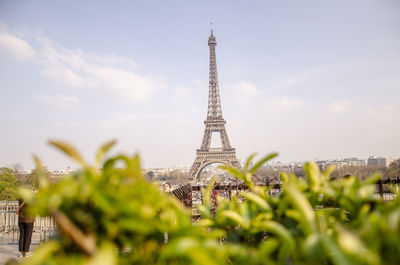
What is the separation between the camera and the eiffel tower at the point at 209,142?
40.8 meters

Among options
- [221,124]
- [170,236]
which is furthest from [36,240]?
[221,124]

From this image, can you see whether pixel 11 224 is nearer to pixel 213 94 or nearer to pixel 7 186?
pixel 7 186

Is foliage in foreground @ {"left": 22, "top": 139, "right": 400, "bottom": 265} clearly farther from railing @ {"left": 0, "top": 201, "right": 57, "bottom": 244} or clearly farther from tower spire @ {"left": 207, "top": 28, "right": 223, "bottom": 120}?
tower spire @ {"left": 207, "top": 28, "right": 223, "bottom": 120}

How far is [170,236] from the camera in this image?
2.77 feet

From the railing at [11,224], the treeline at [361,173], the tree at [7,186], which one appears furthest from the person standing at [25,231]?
the tree at [7,186]

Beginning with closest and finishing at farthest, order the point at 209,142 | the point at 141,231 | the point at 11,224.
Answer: the point at 141,231, the point at 11,224, the point at 209,142

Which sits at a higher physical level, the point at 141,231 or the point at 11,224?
the point at 141,231

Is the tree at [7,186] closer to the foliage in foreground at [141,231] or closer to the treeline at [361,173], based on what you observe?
the treeline at [361,173]

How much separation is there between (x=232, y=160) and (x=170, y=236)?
40.3m

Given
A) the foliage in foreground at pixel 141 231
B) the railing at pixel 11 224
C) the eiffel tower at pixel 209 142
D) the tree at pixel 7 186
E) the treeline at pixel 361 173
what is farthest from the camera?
the eiffel tower at pixel 209 142

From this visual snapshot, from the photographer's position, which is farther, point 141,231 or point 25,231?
point 25,231

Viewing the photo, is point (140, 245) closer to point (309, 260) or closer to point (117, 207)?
point (117, 207)

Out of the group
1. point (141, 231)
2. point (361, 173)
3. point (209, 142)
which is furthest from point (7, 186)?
point (209, 142)

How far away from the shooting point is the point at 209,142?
42.2 m
